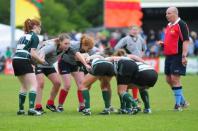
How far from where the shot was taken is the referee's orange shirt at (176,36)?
55.0ft

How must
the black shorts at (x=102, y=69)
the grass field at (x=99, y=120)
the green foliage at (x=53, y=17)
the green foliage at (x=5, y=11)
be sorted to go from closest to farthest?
the grass field at (x=99, y=120), the black shorts at (x=102, y=69), the green foliage at (x=5, y=11), the green foliage at (x=53, y=17)

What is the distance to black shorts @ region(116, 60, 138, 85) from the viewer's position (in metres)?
15.5

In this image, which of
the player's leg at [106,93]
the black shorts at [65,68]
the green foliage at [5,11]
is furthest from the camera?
the green foliage at [5,11]

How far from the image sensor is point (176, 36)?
55.3 ft

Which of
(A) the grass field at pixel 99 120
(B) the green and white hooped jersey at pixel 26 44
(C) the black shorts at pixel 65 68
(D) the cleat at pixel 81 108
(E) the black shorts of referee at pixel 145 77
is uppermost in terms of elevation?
(B) the green and white hooped jersey at pixel 26 44

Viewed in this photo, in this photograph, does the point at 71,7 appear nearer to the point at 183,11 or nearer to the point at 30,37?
the point at 183,11

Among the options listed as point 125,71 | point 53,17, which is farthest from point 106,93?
point 53,17

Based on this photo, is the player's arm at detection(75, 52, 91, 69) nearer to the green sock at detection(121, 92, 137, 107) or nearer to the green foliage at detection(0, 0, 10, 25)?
the green sock at detection(121, 92, 137, 107)

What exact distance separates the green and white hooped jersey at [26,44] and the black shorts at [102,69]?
1.35 meters

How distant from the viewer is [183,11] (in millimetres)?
42094

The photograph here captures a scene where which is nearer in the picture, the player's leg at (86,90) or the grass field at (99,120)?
the grass field at (99,120)

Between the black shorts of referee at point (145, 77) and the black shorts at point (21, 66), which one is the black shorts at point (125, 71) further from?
the black shorts at point (21, 66)

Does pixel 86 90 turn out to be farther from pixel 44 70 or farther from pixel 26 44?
pixel 26 44

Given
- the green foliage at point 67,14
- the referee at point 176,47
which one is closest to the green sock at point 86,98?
the referee at point 176,47
